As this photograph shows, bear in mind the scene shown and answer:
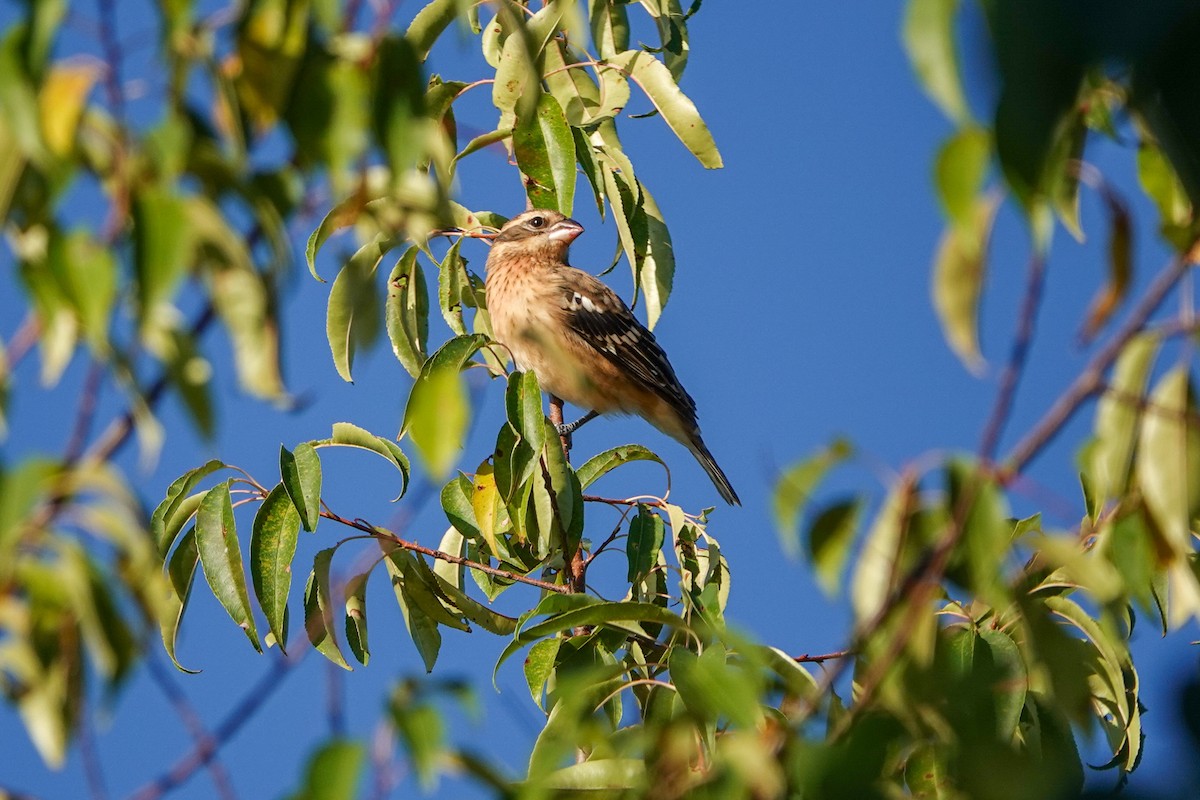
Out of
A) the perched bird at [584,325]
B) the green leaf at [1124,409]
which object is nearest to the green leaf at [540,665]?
the green leaf at [1124,409]

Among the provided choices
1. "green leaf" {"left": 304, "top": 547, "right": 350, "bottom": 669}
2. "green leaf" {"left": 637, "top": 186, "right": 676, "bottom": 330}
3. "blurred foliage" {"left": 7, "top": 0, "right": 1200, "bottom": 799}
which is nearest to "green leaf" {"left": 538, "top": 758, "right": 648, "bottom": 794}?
"blurred foliage" {"left": 7, "top": 0, "right": 1200, "bottom": 799}

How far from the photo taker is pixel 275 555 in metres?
3.87

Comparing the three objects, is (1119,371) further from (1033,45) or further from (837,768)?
(837,768)

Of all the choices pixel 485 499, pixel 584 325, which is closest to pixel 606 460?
pixel 485 499

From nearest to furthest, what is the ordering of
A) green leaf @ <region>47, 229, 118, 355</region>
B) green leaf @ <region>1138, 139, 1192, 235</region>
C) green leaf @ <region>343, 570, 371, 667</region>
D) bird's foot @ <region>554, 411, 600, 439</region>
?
green leaf @ <region>47, 229, 118, 355</region> < green leaf @ <region>1138, 139, 1192, 235</region> < green leaf @ <region>343, 570, 371, 667</region> < bird's foot @ <region>554, 411, 600, 439</region>

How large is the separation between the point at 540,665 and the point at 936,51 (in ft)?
8.74

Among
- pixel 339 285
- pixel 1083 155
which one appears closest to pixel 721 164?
pixel 339 285

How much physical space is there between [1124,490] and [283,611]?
2558 mm

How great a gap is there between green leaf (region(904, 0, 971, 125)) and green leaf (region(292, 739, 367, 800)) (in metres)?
1.04

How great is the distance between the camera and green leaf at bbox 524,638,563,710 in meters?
3.88

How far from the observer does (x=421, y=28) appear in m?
4.32

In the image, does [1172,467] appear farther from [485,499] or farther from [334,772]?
[485,499]

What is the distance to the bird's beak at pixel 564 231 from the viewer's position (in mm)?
8258

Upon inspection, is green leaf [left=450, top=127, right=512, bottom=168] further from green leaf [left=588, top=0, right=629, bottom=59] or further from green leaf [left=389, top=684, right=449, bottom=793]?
green leaf [left=389, top=684, right=449, bottom=793]
